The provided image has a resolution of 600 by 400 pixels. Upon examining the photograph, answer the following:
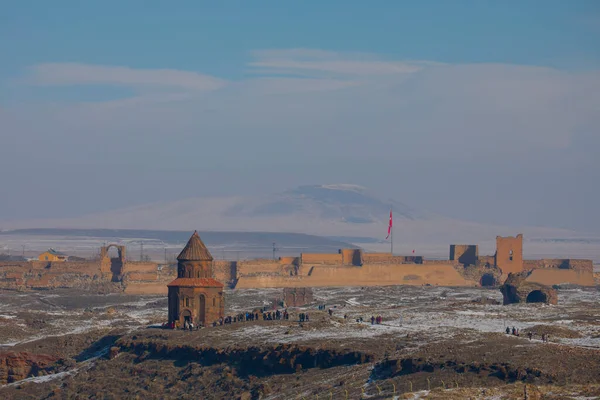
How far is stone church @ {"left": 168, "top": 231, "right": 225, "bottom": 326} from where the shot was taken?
68188mm

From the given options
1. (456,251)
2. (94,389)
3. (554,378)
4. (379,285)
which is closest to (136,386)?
(94,389)

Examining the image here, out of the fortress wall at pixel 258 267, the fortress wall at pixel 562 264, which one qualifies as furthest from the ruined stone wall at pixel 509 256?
the fortress wall at pixel 258 267

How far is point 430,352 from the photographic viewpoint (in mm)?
51000

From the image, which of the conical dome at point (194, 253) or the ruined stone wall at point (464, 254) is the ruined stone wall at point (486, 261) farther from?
the conical dome at point (194, 253)

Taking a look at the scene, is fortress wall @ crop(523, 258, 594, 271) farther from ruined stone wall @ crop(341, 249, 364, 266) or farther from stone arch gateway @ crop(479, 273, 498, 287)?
ruined stone wall @ crop(341, 249, 364, 266)

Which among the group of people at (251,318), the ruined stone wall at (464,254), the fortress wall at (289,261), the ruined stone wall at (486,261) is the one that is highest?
the ruined stone wall at (464,254)

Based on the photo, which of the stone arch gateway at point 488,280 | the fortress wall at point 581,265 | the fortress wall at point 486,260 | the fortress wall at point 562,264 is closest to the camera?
the stone arch gateway at point 488,280

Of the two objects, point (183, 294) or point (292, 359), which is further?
point (183, 294)

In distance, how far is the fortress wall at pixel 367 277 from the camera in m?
120

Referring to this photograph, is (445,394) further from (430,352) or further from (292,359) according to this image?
(292,359)

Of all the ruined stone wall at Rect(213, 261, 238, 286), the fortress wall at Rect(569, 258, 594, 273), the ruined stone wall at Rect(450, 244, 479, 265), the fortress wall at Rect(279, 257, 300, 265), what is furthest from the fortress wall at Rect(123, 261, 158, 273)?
the fortress wall at Rect(569, 258, 594, 273)

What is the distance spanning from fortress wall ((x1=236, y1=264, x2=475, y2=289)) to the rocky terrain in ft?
128

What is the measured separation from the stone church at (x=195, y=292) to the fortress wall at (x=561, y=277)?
61620mm

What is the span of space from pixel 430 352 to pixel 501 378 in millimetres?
6192
